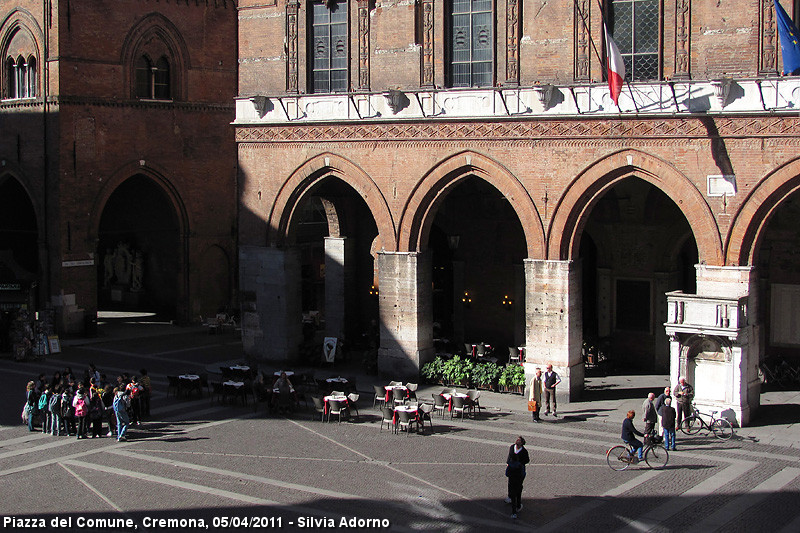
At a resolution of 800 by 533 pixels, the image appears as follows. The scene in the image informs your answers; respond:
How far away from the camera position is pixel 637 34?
24031 millimetres

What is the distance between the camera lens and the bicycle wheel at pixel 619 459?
1931 cm

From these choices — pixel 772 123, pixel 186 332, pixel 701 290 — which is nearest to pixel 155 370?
pixel 186 332

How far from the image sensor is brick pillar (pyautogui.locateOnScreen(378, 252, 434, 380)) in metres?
26.7

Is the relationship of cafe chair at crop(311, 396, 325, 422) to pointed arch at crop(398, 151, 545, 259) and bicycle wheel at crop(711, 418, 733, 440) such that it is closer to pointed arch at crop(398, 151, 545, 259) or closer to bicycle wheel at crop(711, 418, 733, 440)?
pointed arch at crop(398, 151, 545, 259)

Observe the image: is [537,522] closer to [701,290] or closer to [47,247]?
[701,290]

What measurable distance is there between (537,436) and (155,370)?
1253 cm

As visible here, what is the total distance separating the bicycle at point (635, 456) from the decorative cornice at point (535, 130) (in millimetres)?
6913

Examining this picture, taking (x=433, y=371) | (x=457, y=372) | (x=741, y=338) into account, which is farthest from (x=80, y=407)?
(x=741, y=338)

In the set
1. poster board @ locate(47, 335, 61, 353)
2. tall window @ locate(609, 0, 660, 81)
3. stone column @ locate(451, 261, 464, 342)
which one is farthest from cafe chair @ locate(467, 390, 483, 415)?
poster board @ locate(47, 335, 61, 353)

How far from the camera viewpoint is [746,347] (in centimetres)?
2233

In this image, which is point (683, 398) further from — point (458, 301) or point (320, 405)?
point (458, 301)

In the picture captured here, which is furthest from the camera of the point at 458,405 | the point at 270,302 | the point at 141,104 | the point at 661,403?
the point at 141,104

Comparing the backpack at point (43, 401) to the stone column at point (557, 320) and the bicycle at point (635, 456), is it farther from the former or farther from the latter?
the bicycle at point (635, 456)

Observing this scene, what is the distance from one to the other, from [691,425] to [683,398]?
57cm
